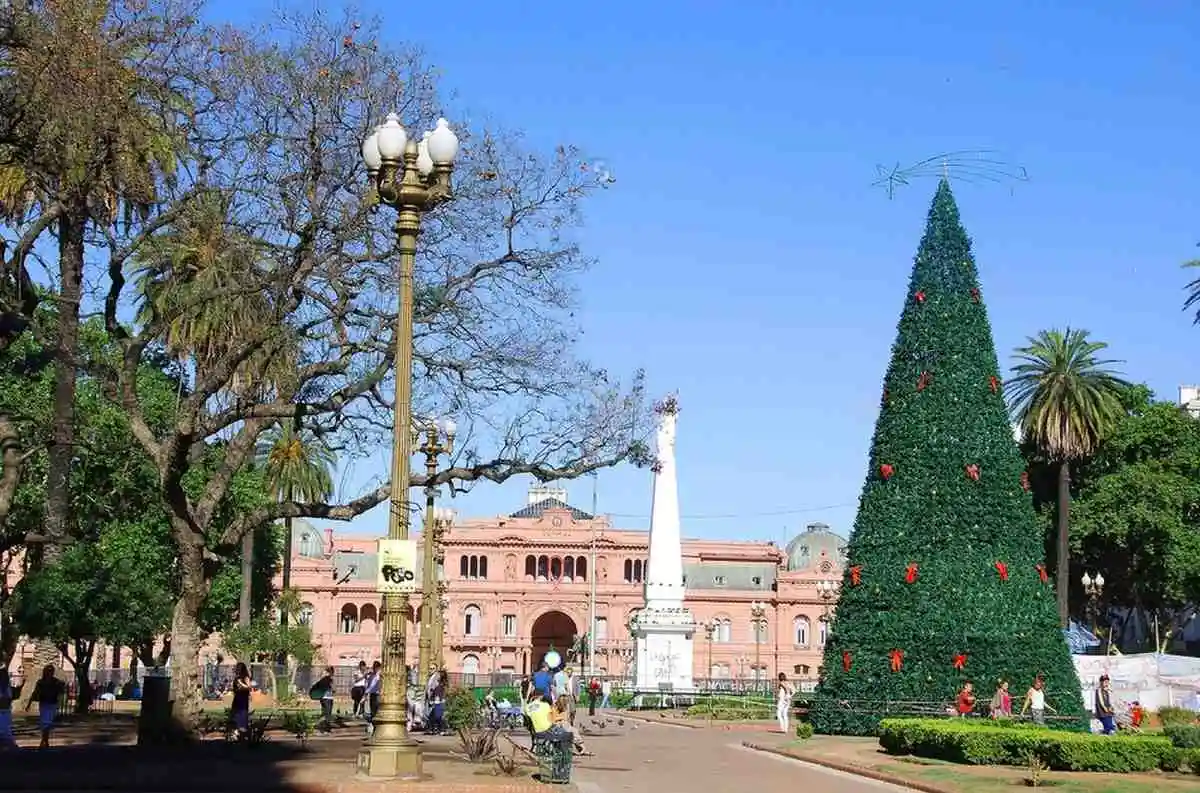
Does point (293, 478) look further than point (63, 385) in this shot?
Yes

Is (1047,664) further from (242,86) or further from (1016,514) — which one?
(242,86)

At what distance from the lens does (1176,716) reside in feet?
121

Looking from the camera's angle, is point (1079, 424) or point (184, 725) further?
point (1079, 424)

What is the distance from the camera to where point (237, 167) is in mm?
25828

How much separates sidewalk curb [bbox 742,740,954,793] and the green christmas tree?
3570mm

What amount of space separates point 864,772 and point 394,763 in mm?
10451

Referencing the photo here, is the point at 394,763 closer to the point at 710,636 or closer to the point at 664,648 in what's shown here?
the point at 664,648

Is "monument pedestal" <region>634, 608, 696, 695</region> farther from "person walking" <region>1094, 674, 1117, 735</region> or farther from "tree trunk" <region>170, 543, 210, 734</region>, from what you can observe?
"tree trunk" <region>170, 543, 210, 734</region>

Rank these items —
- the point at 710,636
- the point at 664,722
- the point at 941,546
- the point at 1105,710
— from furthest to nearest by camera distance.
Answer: the point at 710,636 → the point at 664,722 → the point at 941,546 → the point at 1105,710

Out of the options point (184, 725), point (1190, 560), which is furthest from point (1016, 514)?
point (1190, 560)

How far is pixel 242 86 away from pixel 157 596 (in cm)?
1440

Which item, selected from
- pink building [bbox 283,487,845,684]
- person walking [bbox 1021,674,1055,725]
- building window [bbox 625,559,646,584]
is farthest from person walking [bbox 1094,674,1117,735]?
building window [bbox 625,559,646,584]

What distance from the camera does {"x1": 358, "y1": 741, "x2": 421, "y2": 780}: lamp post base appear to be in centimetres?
1719

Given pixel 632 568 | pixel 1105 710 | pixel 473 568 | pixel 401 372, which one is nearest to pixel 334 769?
pixel 401 372
